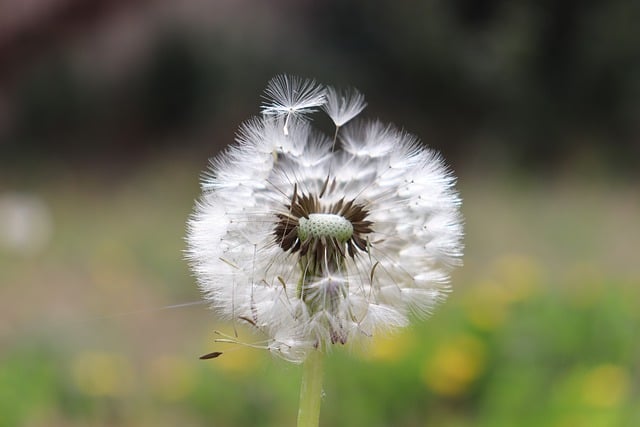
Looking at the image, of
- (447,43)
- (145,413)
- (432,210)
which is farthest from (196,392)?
(447,43)

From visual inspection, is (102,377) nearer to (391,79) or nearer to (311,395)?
(311,395)

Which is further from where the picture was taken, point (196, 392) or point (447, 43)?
point (447, 43)

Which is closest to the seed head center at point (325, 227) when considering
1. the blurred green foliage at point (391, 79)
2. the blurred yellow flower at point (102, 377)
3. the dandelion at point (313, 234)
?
the dandelion at point (313, 234)

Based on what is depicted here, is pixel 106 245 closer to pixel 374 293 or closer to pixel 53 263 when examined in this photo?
pixel 53 263

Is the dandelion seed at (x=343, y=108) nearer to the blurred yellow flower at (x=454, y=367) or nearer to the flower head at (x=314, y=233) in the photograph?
the flower head at (x=314, y=233)

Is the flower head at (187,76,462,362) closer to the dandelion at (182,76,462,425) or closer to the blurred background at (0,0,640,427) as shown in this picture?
the dandelion at (182,76,462,425)

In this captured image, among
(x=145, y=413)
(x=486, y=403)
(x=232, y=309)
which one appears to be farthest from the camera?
(x=145, y=413)
